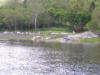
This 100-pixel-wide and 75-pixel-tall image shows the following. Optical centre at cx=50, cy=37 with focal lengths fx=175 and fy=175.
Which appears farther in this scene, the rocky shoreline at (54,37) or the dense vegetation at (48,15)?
the dense vegetation at (48,15)

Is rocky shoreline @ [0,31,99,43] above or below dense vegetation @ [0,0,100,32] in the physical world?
below

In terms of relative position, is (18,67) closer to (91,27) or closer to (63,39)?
(63,39)

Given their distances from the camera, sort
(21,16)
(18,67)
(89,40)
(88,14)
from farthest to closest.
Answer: (21,16) < (88,14) < (89,40) < (18,67)

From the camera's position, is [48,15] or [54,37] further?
[48,15]

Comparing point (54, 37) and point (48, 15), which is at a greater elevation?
point (48, 15)

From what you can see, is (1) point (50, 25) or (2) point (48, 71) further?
(1) point (50, 25)

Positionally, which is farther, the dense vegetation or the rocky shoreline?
the dense vegetation

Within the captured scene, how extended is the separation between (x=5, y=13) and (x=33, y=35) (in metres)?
32.0

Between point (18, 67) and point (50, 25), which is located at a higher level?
point (18, 67)

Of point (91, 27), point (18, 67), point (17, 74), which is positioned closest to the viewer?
point (17, 74)

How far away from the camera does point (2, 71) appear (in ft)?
91.6

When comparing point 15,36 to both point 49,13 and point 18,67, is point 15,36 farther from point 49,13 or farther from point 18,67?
point 18,67

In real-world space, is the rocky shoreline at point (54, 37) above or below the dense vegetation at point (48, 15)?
below

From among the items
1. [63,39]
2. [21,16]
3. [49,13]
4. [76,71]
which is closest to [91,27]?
[63,39]
